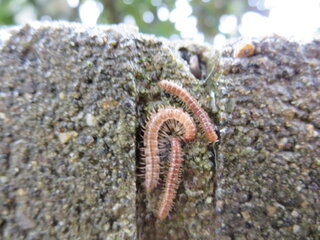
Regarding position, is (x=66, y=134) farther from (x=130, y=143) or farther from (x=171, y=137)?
(x=171, y=137)

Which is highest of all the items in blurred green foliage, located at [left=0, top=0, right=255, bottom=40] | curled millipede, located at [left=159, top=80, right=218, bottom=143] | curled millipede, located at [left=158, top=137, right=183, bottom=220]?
blurred green foliage, located at [left=0, top=0, right=255, bottom=40]

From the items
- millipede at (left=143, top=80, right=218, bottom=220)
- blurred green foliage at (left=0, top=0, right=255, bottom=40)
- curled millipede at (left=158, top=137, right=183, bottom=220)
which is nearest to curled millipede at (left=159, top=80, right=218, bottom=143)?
millipede at (left=143, top=80, right=218, bottom=220)

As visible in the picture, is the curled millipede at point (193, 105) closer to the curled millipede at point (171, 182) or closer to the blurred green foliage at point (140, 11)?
the curled millipede at point (171, 182)

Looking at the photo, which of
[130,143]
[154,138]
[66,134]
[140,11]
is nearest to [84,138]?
[66,134]

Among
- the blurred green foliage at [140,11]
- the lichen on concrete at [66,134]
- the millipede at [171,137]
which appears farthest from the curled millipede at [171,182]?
the blurred green foliage at [140,11]

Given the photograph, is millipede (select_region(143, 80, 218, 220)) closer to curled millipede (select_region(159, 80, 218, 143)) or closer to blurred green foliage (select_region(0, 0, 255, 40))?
curled millipede (select_region(159, 80, 218, 143))

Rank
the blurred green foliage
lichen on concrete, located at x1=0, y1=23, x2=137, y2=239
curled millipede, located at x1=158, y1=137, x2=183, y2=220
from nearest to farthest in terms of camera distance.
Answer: lichen on concrete, located at x1=0, y1=23, x2=137, y2=239, curled millipede, located at x1=158, y1=137, x2=183, y2=220, the blurred green foliage

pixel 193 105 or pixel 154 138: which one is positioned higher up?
pixel 193 105
